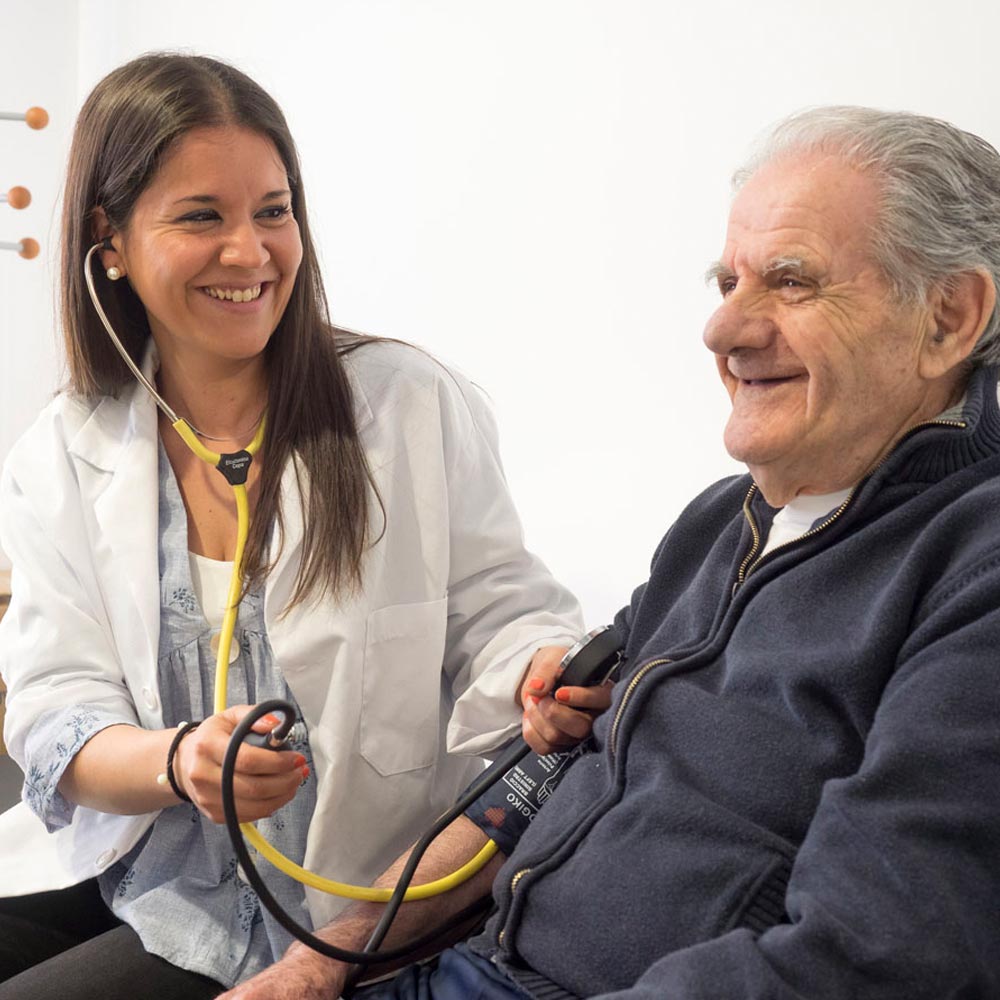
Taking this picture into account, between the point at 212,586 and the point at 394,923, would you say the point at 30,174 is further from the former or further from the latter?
the point at 394,923

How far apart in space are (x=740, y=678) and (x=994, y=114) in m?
0.79

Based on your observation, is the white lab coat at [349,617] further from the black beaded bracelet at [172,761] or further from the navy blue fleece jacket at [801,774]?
the navy blue fleece jacket at [801,774]

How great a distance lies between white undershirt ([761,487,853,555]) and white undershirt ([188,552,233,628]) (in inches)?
26.6

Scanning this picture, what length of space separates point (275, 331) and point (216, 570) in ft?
1.06

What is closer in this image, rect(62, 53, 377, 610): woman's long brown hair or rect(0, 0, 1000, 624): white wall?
rect(62, 53, 377, 610): woman's long brown hair

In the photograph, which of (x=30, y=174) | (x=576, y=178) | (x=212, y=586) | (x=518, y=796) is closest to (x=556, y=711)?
(x=518, y=796)

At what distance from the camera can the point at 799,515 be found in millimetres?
1178

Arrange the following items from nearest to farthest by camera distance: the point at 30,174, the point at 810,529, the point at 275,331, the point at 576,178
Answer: the point at 810,529 < the point at 275,331 < the point at 576,178 < the point at 30,174

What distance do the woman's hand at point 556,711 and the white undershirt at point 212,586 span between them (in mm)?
406

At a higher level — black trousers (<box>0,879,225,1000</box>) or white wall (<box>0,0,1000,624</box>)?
white wall (<box>0,0,1000,624</box>)

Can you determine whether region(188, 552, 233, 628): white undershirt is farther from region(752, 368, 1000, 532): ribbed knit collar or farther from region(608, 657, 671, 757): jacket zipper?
region(752, 368, 1000, 532): ribbed knit collar

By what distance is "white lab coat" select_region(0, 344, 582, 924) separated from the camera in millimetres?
Answer: 1497

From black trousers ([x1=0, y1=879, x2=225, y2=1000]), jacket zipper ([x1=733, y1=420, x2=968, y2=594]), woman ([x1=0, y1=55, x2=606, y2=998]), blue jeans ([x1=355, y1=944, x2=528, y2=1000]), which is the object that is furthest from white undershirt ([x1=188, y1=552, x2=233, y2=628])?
jacket zipper ([x1=733, y1=420, x2=968, y2=594])

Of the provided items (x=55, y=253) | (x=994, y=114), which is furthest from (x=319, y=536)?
(x=994, y=114)
